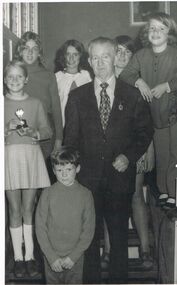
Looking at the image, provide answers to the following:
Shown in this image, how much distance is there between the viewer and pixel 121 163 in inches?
67.6

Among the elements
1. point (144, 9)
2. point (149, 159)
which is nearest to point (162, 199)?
point (149, 159)

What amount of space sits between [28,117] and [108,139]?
0.86 ft

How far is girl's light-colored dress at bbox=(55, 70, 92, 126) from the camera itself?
1.75 meters

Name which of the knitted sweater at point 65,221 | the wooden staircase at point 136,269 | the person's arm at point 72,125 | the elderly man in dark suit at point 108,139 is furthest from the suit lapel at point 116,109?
the wooden staircase at point 136,269

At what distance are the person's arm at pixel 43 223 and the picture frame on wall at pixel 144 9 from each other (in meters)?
0.60

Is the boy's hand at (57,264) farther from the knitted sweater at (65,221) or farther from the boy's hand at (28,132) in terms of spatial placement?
the boy's hand at (28,132)

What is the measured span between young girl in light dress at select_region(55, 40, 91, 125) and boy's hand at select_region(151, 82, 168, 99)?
0.21 m

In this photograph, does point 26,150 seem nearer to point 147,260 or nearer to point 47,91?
point 47,91

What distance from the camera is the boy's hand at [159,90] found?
1737 mm

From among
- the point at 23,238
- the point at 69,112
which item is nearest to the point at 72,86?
the point at 69,112

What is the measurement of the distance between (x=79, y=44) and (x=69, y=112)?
0.71 feet

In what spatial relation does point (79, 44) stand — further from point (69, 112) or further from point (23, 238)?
point (23, 238)

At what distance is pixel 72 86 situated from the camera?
5.77 feet

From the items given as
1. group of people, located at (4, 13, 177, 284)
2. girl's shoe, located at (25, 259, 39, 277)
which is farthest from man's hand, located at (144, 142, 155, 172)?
girl's shoe, located at (25, 259, 39, 277)
